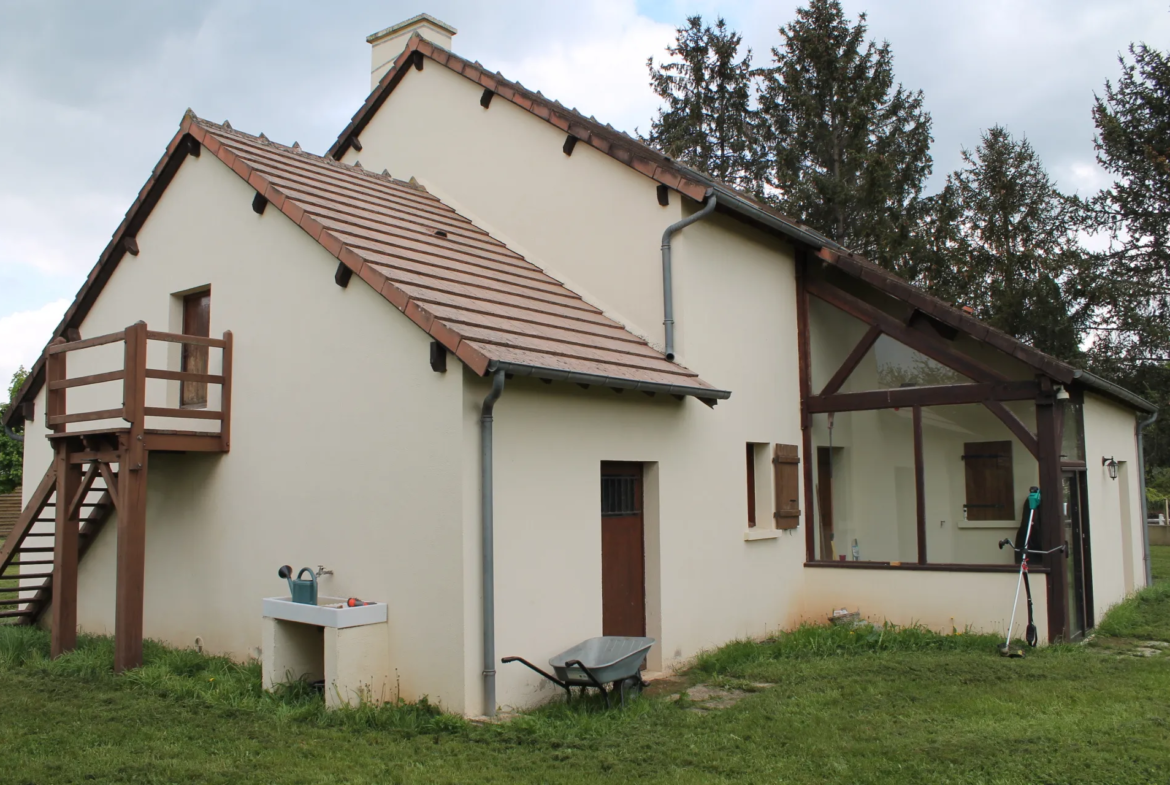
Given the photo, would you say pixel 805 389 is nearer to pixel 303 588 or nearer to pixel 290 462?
pixel 290 462

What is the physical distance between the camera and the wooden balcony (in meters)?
8.84

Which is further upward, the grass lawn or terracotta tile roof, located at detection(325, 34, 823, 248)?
terracotta tile roof, located at detection(325, 34, 823, 248)

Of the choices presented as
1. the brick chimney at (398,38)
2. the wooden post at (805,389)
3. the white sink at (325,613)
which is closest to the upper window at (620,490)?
the white sink at (325,613)

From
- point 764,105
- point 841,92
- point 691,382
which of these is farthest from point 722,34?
point 691,382

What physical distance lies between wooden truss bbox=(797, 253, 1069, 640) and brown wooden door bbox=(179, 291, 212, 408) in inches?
279

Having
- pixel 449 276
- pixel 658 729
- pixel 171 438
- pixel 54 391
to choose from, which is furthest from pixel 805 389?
pixel 54 391

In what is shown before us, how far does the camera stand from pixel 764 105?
27984mm

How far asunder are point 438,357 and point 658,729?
326 centimetres

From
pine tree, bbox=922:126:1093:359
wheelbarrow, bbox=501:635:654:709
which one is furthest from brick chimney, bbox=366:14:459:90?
pine tree, bbox=922:126:1093:359

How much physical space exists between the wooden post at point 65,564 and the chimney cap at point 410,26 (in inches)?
293

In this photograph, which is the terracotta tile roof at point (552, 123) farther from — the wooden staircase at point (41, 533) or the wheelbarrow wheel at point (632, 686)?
the wooden staircase at point (41, 533)

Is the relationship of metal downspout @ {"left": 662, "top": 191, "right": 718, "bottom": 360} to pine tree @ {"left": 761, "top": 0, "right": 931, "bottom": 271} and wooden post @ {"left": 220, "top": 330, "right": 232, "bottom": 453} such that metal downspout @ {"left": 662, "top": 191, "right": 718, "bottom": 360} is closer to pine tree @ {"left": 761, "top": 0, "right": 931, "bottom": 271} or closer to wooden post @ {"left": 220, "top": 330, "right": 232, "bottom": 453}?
wooden post @ {"left": 220, "top": 330, "right": 232, "bottom": 453}

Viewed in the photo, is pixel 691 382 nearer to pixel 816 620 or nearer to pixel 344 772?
pixel 816 620

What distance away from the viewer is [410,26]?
13719 mm
